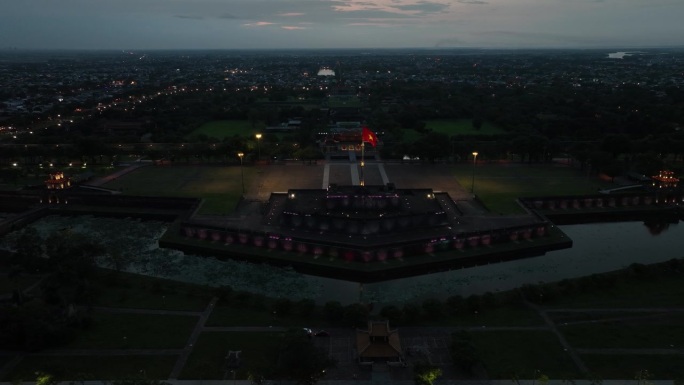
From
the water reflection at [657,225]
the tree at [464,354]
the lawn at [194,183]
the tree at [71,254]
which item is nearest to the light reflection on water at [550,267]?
the water reflection at [657,225]

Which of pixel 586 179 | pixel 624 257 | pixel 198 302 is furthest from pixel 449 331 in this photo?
pixel 586 179

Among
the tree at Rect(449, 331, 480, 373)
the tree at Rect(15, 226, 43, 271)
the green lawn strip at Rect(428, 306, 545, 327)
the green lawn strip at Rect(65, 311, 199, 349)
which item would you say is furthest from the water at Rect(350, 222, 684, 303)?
the tree at Rect(15, 226, 43, 271)

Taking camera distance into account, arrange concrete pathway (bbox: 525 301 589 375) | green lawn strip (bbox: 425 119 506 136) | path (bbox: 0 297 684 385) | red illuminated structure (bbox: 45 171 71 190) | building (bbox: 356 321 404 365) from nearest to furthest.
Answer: path (bbox: 0 297 684 385) < concrete pathway (bbox: 525 301 589 375) < building (bbox: 356 321 404 365) < red illuminated structure (bbox: 45 171 71 190) < green lawn strip (bbox: 425 119 506 136)

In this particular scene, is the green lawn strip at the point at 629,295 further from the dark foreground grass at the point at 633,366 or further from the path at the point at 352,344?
the dark foreground grass at the point at 633,366

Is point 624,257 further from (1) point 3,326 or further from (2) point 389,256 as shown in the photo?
(1) point 3,326

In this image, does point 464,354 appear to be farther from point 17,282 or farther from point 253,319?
point 17,282

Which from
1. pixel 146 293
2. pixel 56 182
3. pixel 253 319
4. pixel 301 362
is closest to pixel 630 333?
pixel 301 362

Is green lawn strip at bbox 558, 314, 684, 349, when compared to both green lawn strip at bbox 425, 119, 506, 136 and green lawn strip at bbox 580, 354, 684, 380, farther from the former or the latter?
green lawn strip at bbox 425, 119, 506, 136
